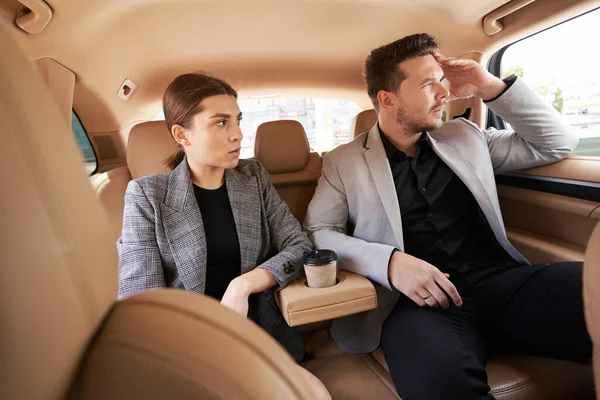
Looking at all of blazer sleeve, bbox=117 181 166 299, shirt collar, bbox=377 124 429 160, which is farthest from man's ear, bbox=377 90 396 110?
blazer sleeve, bbox=117 181 166 299

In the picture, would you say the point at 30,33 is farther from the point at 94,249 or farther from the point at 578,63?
the point at 578,63

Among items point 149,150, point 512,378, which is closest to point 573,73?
point 512,378

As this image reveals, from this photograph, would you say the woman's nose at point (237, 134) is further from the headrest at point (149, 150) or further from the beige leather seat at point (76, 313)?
the beige leather seat at point (76, 313)

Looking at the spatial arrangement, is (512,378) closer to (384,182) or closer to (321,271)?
(321,271)

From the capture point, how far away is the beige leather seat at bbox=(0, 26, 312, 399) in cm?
24

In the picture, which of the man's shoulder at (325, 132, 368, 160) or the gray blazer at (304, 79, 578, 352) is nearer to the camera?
the gray blazer at (304, 79, 578, 352)

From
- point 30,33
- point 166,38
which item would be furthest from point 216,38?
point 30,33

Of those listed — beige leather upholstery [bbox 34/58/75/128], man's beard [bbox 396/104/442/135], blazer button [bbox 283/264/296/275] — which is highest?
beige leather upholstery [bbox 34/58/75/128]

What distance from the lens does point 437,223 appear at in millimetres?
1428

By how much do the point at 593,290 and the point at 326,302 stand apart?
0.58 meters

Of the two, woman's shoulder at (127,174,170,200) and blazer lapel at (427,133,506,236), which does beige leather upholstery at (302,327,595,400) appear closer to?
blazer lapel at (427,133,506,236)

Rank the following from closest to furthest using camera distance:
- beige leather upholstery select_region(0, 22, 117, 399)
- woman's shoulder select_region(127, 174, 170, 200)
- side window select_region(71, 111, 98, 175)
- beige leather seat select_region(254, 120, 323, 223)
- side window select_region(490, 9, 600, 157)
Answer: beige leather upholstery select_region(0, 22, 117, 399), woman's shoulder select_region(127, 174, 170, 200), side window select_region(490, 9, 600, 157), beige leather seat select_region(254, 120, 323, 223), side window select_region(71, 111, 98, 175)

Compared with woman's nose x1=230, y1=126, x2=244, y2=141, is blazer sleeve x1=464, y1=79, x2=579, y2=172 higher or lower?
lower

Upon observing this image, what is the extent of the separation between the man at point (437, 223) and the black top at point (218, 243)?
30 centimetres
